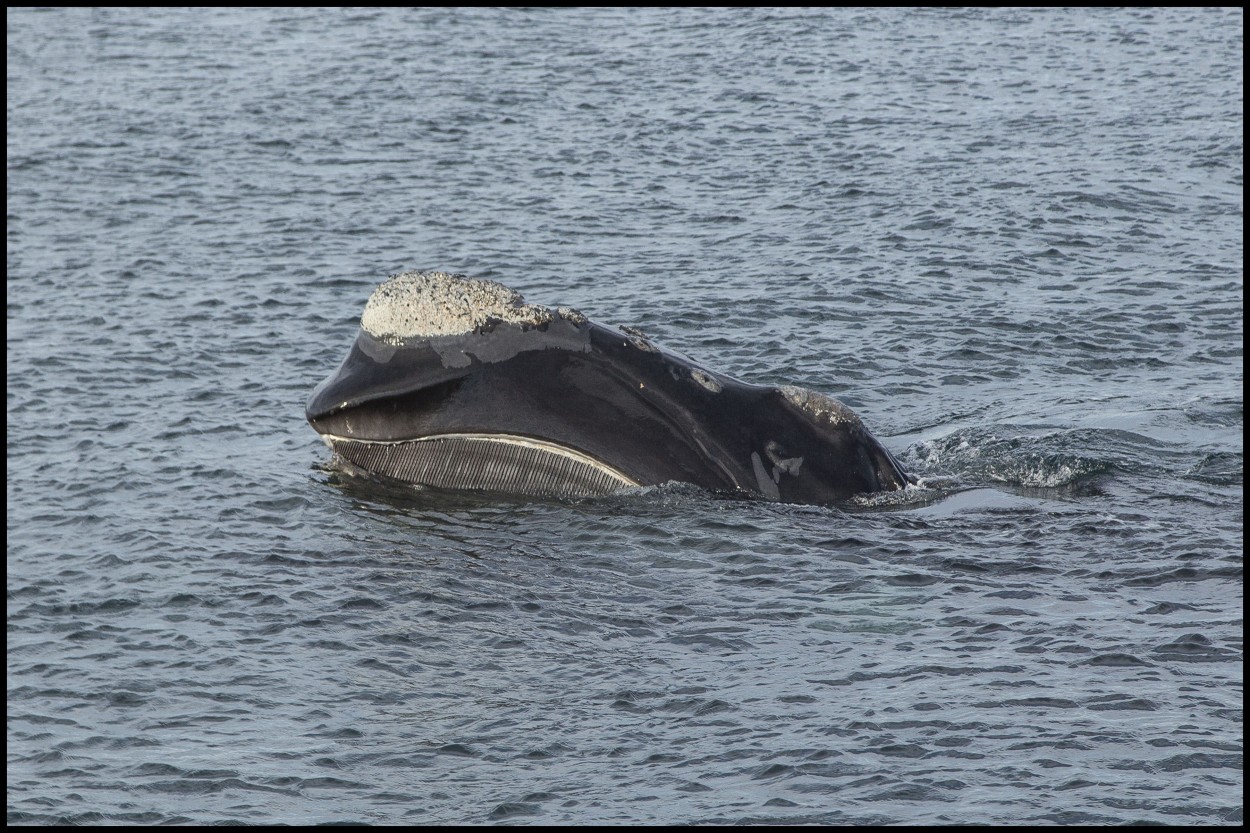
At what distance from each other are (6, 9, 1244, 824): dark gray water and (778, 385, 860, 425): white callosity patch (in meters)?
0.81

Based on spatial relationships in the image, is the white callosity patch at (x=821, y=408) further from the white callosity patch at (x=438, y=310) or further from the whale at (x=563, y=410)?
the white callosity patch at (x=438, y=310)

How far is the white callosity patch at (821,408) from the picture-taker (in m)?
13.3

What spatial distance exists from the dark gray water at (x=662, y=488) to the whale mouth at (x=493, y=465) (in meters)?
0.24

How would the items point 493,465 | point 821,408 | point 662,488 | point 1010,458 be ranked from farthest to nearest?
1. point 1010,458
2. point 493,465
3. point 662,488
4. point 821,408

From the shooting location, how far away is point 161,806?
1021cm

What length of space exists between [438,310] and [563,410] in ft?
4.44

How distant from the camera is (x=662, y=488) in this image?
13594mm

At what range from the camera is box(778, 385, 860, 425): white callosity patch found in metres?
13.3

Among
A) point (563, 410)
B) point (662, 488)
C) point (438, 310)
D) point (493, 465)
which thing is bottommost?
point (662, 488)

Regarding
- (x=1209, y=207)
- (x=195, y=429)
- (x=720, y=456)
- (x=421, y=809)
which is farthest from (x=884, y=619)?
(x=1209, y=207)

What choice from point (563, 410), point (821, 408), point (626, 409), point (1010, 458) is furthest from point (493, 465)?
point (1010, 458)

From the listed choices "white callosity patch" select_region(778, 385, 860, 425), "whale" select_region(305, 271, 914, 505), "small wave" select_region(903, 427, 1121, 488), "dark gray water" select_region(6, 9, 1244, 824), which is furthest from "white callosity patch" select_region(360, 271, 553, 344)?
"small wave" select_region(903, 427, 1121, 488)

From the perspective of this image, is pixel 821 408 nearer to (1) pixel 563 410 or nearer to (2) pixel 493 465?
(1) pixel 563 410

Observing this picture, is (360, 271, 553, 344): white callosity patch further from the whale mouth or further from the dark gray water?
the dark gray water
